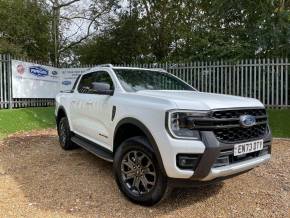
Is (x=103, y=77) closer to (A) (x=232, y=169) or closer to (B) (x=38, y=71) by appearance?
(A) (x=232, y=169)

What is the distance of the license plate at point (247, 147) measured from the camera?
4.08 metres

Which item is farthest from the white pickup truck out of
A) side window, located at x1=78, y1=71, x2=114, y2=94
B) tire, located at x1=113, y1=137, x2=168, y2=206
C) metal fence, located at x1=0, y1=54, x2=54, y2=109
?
metal fence, located at x1=0, y1=54, x2=54, y2=109

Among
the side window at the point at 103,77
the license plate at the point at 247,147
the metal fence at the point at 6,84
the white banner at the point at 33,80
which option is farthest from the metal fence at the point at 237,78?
the license plate at the point at 247,147

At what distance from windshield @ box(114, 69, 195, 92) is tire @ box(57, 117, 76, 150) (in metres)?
2.23

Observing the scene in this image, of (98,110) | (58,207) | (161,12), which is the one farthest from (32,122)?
(161,12)

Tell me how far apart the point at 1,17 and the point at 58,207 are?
692 inches

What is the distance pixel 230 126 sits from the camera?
13.3 feet

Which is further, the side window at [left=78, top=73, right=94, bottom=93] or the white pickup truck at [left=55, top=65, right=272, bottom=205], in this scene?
the side window at [left=78, top=73, right=94, bottom=93]

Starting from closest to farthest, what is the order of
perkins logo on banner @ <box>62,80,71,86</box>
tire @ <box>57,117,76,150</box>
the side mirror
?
1. the side mirror
2. tire @ <box>57,117,76,150</box>
3. perkins logo on banner @ <box>62,80,71,86</box>

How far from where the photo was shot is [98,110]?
551 centimetres

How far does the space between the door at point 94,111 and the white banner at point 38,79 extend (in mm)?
8204

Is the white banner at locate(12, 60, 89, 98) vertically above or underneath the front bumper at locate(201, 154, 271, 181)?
above

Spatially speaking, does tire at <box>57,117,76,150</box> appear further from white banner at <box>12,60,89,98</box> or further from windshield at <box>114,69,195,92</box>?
white banner at <box>12,60,89,98</box>

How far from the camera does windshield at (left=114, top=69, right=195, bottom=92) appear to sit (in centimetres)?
534
